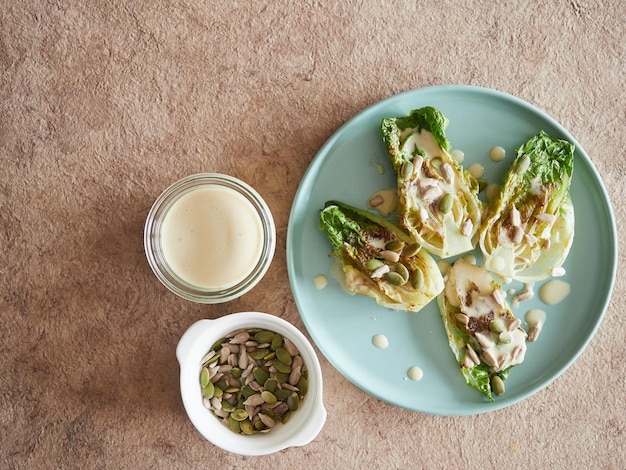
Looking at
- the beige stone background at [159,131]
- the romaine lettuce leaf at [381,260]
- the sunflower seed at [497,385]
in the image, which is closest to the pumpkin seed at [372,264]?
the romaine lettuce leaf at [381,260]

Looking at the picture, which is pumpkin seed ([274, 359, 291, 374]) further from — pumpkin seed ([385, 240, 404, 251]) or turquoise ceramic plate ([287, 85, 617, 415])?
pumpkin seed ([385, 240, 404, 251])

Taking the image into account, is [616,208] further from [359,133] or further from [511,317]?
[359,133]

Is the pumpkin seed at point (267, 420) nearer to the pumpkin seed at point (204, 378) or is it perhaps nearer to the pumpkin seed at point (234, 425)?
the pumpkin seed at point (234, 425)

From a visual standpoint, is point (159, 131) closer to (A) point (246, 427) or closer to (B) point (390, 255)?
(B) point (390, 255)

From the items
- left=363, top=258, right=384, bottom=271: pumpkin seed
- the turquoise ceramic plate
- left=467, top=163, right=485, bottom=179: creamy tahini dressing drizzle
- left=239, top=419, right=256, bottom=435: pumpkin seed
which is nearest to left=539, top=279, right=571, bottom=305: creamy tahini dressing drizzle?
the turquoise ceramic plate

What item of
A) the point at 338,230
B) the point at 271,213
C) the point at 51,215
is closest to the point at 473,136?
the point at 338,230

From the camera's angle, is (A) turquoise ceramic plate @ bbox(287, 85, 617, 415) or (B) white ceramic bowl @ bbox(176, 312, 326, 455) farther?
(A) turquoise ceramic plate @ bbox(287, 85, 617, 415)

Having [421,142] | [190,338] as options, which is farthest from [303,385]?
[421,142]
